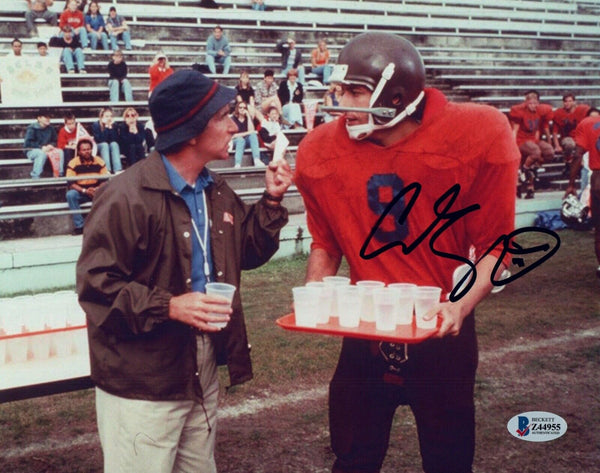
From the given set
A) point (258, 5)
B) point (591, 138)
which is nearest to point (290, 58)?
point (258, 5)

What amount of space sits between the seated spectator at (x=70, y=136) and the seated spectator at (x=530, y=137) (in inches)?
339

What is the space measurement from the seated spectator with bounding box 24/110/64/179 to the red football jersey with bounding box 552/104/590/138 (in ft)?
35.7

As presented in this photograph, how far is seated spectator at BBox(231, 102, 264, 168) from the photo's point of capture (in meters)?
14.2

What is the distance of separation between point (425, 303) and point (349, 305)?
0.96ft

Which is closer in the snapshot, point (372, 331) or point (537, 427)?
point (372, 331)

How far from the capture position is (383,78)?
2.85 m

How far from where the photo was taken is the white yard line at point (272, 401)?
480cm

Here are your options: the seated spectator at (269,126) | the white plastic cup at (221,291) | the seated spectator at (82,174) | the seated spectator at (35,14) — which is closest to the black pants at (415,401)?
the white plastic cup at (221,291)

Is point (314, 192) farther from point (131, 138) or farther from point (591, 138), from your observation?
point (131, 138)

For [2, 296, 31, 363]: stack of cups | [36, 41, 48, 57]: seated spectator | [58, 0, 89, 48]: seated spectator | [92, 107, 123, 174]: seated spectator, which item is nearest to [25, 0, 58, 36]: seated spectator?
[58, 0, 89, 48]: seated spectator

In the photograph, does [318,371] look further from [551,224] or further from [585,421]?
[551,224]

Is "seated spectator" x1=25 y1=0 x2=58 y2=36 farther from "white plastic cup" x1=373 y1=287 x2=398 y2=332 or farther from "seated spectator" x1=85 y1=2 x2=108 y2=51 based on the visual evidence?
"white plastic cup" x1=373 y1=287 x2=398 y2=332

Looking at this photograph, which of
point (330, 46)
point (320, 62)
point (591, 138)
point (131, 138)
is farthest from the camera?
point (330, 46)

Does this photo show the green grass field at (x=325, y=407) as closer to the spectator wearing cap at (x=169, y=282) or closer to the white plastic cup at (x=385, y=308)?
the spectator wearing cap at (x=169, y=282)
